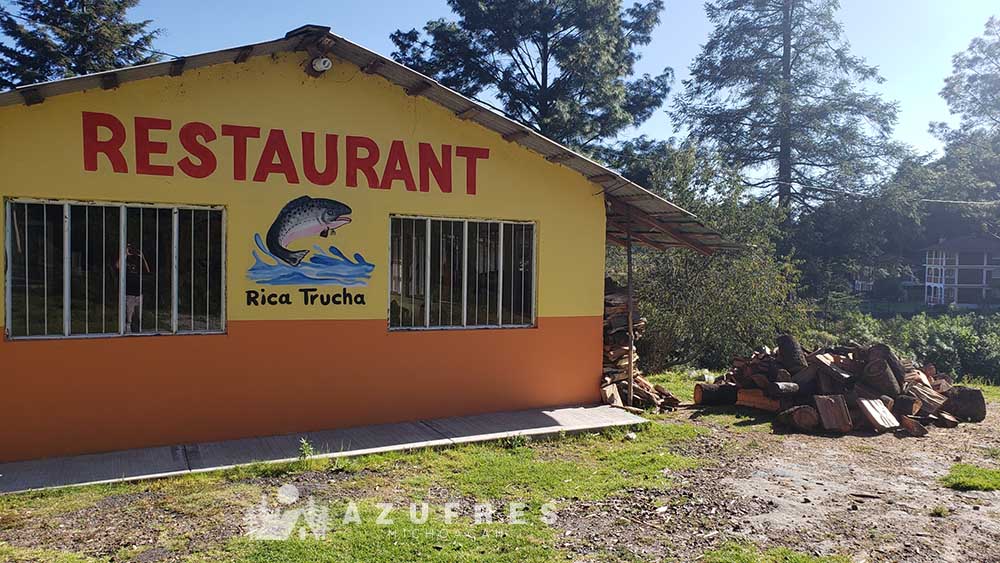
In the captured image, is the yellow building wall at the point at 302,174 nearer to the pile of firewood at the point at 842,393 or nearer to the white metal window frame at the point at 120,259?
the white metal window frame at the point at 120,259

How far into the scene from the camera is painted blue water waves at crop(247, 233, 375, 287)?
7.38m

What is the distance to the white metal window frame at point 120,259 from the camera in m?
6.36

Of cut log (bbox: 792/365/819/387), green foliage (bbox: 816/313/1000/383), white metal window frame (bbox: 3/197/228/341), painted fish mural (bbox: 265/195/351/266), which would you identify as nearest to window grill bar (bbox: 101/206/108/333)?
white metal window frame (bbox: 3/197/228/341)

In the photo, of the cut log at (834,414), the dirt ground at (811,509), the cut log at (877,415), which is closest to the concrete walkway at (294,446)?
the dirt ground at (811,509)

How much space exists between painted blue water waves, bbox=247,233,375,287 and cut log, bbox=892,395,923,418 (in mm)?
7102

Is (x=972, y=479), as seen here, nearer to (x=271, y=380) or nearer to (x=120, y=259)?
(x=271, y=380)

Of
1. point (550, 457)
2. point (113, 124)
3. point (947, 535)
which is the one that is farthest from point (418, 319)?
point (947, 535)

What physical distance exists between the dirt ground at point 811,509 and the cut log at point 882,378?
1.28 metres

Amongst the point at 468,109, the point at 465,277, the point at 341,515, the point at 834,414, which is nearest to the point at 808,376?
the point at 834,414

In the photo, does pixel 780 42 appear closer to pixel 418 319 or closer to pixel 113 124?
pixel 418 319

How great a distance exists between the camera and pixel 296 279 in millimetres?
7574

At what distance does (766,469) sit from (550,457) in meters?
2.20

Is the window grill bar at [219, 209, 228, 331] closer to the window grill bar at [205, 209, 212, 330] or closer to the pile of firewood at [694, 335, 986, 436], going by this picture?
the window grill bar at [205, 209, 212, 330]

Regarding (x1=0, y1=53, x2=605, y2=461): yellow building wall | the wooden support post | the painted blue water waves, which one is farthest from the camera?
the wooden support post
